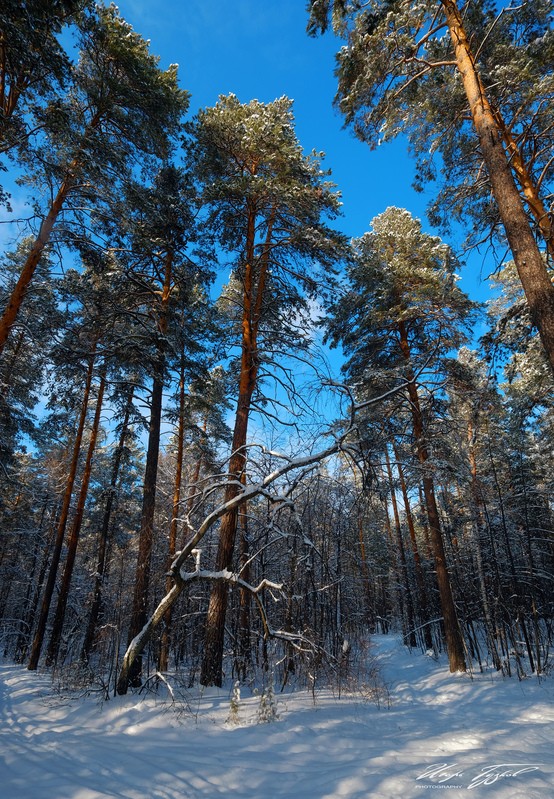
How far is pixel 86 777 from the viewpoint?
3.76m

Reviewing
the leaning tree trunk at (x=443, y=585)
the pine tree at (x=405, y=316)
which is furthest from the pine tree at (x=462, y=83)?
the leaning tree trunk at (x=443, y=585)

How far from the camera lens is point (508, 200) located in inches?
227

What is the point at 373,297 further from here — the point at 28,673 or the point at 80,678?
the point at 28,673

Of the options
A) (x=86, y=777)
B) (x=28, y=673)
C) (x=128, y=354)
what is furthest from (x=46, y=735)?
(x=28, y=673)

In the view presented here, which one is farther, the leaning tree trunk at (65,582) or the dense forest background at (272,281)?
the leaning tree trunk at (65,582)

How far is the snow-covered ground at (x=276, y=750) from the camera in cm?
338

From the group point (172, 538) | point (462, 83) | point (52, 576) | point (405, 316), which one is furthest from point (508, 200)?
point (52, 576)

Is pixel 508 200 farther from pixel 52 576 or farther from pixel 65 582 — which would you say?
pixel 52 576

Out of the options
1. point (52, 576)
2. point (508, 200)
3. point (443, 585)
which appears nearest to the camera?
point (508, 200)

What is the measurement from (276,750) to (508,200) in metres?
8.15

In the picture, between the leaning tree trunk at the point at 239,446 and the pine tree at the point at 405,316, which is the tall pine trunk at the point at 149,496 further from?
the pine tree at the point at 405,316

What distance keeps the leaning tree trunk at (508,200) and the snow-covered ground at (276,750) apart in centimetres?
456

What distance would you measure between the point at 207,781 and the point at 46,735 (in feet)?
10.1

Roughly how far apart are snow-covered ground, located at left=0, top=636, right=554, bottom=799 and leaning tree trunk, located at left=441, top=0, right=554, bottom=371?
14.9 ft
